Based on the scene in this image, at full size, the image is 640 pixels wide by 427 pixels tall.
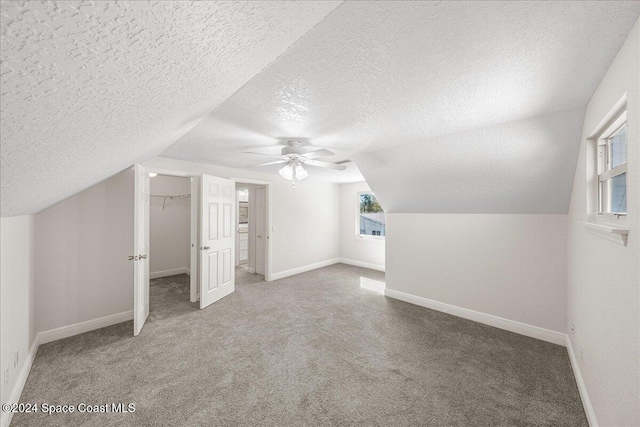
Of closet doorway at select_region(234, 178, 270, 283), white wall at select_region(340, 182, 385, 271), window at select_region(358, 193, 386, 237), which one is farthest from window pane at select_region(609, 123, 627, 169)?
closet doorway at select_region(234, 178, 270, 283)

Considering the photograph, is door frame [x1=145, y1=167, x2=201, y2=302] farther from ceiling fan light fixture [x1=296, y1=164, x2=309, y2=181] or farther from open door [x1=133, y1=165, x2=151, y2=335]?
ceiling fan light fixture [x1=296, y1=164, x2=309, y2=181]

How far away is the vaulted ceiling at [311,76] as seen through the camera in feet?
1.90

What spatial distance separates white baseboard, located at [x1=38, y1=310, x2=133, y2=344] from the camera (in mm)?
2557

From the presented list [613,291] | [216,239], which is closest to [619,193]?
[613,291]

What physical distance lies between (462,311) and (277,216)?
11.6ft

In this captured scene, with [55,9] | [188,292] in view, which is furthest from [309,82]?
[188,292]

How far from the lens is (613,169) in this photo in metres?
1.52

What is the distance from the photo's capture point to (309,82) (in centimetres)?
148

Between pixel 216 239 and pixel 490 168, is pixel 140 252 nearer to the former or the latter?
pixel 216 239

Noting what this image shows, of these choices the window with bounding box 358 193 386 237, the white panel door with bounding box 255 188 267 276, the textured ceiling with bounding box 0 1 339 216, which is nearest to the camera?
the textured ceiling with bounding box 0 1 339 216

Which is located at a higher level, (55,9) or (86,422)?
(55,9)

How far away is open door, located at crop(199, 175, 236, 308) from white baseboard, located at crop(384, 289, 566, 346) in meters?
2.72

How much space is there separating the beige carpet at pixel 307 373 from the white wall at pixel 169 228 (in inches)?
81.3

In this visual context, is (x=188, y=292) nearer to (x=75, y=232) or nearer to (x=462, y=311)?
(x=75, y=232)
